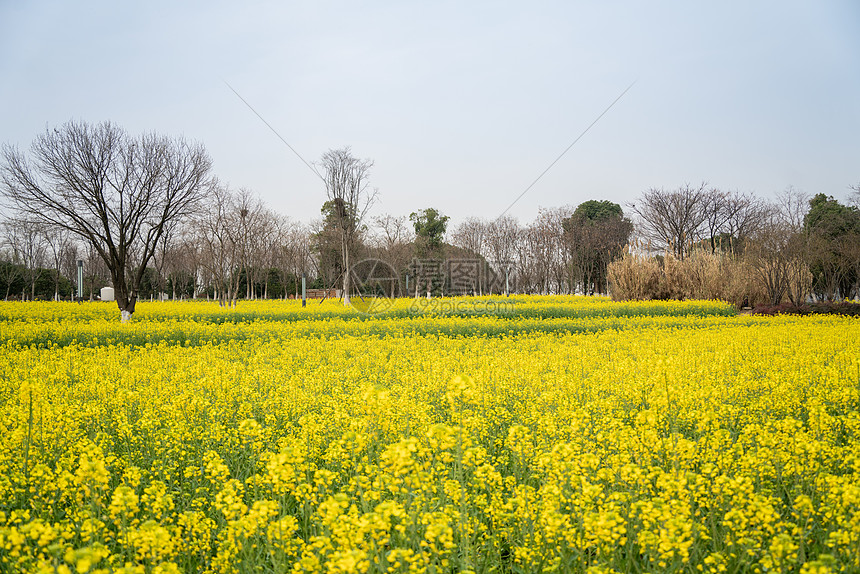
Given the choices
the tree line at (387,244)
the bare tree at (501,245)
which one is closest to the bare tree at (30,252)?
the tree line at (387,244)

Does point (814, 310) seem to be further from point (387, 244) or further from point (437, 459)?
point (387, 244)

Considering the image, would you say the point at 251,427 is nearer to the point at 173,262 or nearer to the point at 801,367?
the point at 801,367

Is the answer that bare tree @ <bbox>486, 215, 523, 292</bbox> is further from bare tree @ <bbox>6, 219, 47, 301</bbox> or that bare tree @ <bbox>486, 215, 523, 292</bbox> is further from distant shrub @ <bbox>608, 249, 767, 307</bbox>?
bare tree @ <bbox>6, 219, 47, 301</bbox>

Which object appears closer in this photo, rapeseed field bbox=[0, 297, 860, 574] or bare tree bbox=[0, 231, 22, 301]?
rapeseed field bbox=[0, 297, 860, 574]

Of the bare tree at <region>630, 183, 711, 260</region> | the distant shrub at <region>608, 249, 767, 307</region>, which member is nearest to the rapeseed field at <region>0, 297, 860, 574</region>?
the distant shrub at <region>608, 249, 767, 307</region>

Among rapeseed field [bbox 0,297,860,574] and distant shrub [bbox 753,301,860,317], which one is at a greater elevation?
distant shrub [bbox 753,301,860,317]

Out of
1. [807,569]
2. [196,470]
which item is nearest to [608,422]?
[807,569]

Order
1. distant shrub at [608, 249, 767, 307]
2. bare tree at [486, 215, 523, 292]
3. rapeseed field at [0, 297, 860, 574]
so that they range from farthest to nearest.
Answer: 1. bare tree at [486, 215, 523, 292]
2. distant shrub at [608, 249, 767, 307]
3. rapeseed field at [0, 297, 860, 574]

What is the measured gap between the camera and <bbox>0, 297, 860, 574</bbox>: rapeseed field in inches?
88.8

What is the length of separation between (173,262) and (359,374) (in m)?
47.1

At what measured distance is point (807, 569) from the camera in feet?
5.58

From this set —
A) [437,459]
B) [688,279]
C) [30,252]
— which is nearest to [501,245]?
[688,279]

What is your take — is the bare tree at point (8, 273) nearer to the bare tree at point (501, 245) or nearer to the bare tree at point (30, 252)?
the bare tree at point (30, 252)

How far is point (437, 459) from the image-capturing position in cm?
336
